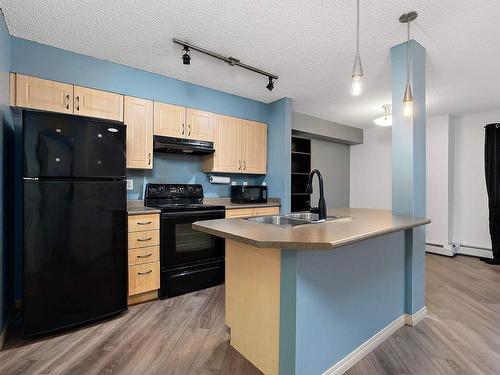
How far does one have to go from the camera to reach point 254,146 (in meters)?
3.78

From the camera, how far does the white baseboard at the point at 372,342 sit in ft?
5.24

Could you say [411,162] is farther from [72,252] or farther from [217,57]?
[72,252]

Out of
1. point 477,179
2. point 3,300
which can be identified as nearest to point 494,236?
point 477,179

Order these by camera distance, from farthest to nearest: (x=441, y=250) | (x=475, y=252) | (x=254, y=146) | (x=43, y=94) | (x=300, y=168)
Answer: (x=300, y=168), (x=441, y=250), (x=475, y=252), (x=254, y=146), (x=43, y=94)

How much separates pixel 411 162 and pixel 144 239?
2600mm

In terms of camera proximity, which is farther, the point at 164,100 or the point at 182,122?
the point at 182,122

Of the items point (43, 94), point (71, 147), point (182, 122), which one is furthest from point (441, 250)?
point (43, 94)

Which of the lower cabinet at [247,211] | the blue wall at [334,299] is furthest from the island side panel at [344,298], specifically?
the lower cabinet at [247,211]

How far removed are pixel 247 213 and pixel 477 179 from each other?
A: 416 centimetres

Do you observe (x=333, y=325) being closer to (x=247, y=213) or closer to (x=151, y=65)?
(x=247, y=213)

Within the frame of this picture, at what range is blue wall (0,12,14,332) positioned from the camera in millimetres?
1891

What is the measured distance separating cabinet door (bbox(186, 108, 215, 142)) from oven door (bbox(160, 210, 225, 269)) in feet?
3.29

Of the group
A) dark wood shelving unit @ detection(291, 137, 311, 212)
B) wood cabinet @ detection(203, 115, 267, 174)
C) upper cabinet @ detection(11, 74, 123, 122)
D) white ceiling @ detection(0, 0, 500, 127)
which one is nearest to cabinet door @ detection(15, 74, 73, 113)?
upper cabinet @ detection(11, 74, 123, 122)

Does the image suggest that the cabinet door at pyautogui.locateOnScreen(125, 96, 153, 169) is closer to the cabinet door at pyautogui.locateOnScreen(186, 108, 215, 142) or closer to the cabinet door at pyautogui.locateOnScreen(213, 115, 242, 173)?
the cabinet door at pyautogui.locateOnScreen(186, 108, 215, 142)
